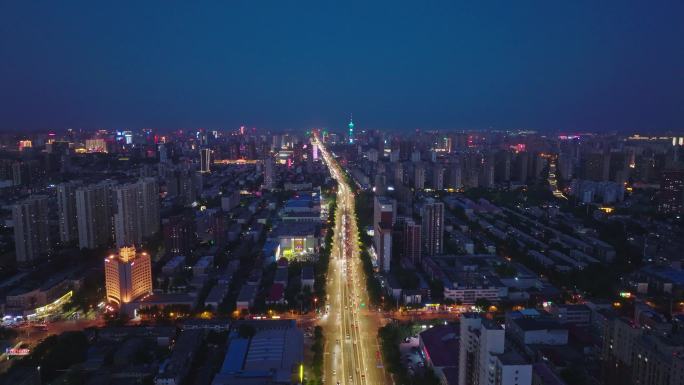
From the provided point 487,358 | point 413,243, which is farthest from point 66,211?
point 487,358

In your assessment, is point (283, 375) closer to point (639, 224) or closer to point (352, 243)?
point (352, 243)

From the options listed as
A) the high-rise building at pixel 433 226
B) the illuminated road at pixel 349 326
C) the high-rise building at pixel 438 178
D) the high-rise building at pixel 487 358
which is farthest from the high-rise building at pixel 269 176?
the high-rise building at pixel 487 358

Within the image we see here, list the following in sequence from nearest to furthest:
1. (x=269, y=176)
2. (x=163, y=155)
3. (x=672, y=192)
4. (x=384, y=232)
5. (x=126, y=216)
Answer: (x=384, y=232) < (x=126, y=216) < (x=672, y=192) < (x=269, y=176) < (x=163, y=155)

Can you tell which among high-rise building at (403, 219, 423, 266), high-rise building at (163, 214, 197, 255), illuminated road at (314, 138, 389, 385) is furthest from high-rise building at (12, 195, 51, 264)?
high-rise building at (403, 219, 423, 266)

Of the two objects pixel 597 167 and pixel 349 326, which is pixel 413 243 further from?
pixel 597 167

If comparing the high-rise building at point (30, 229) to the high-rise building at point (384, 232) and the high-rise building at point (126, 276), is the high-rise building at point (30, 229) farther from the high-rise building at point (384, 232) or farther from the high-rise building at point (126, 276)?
the high-rise building at point (384, 232)

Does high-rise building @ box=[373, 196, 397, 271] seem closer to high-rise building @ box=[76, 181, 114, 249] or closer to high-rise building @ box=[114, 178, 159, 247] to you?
high-rise building @ box=[114, 178, 159, 247]
